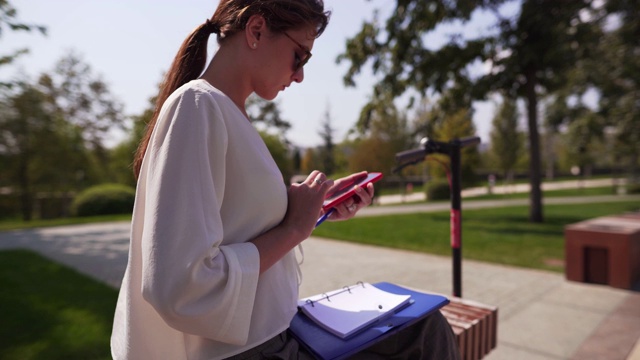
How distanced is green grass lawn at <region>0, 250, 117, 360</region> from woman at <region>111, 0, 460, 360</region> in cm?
259

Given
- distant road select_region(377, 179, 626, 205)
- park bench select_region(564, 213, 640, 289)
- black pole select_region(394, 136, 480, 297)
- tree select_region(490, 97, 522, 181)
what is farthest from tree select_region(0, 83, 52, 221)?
tree select_region(490, 97, 522, 181)

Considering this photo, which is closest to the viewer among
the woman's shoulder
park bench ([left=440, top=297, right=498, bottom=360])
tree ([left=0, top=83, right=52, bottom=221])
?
the woman's shoulder

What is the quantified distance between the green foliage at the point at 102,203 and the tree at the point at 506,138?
30.6 metres

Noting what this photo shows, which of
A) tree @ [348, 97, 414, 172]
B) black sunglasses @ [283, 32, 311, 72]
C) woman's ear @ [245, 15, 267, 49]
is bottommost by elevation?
black sunglasses @ [283, 32, 311, 72]

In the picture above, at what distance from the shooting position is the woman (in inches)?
32.9

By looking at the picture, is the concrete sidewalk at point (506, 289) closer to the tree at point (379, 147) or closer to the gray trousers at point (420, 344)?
the gray trousers at point (420, 344)

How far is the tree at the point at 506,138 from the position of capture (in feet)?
120

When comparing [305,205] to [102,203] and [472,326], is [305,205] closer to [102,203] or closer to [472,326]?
[472,326]

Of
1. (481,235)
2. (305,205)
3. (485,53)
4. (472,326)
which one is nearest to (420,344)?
(305,205)

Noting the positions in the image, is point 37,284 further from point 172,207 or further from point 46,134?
point 46,134

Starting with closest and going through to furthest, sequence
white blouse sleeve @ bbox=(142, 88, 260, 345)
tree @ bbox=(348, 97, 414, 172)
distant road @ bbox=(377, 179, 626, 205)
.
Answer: white blouse sleeve @ bbox=(142, 88, 260, 345)
tree @ bbox=(348, 97, 414, 172)
distant road @ bbox=(377, 179, 626, 205)

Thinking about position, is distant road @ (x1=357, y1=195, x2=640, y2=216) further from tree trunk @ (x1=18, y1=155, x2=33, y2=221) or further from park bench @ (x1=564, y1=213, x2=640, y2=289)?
tree trunk @ (x1=18, y1=155, x2=33, y2=221)

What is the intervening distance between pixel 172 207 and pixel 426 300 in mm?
1171

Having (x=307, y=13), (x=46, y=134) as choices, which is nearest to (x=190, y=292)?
(x=307, y=13)
